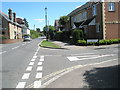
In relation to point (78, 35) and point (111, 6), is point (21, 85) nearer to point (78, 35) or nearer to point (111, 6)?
point (78, 35)

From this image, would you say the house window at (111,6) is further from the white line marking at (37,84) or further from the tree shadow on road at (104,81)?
the white line marking at (37,84)

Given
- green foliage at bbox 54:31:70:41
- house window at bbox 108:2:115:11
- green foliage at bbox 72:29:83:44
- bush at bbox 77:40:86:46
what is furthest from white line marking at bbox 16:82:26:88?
green foliage at bbox 54:31:70:41

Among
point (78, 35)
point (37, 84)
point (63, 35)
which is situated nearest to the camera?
point (37, 84)

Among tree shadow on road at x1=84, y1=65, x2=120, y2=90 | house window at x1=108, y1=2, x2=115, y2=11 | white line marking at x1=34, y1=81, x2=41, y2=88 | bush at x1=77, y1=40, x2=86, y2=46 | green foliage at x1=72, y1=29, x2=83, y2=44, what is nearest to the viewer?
tree shadow on road at x1=84, y1=65, x2=120, y2=90

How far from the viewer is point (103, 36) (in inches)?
1004

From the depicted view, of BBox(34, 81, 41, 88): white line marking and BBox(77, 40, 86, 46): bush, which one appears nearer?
BBox(34, 81, 41, 88): white line marking

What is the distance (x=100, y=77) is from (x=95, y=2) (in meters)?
22.6

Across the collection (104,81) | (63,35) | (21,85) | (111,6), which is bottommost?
(21,85)

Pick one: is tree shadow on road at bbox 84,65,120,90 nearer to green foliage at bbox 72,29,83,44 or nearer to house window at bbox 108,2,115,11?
green foliage at bbox 72,29,83,44

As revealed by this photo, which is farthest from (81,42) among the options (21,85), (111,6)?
(21,85)

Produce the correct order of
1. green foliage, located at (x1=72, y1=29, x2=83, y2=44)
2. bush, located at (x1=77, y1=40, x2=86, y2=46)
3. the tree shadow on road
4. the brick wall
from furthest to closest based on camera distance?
the brick wall
green foliage, located at (x1=72, y1=29, x2=83, y2=44)
bush, located at (x1=77, y1=40, x2=86, y2=46)
the tree shadow on road

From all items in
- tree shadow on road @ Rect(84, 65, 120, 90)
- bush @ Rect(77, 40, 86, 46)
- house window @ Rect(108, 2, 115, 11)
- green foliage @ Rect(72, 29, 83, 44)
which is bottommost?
tree shadow on road @ Rect(84, 65, 120, 90)

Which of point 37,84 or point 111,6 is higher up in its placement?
point 111,6

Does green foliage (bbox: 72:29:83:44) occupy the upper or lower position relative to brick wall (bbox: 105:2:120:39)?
lower
